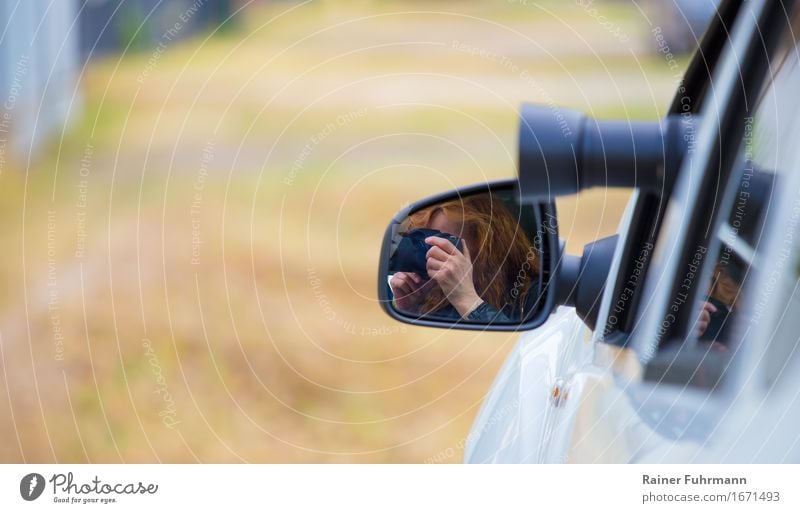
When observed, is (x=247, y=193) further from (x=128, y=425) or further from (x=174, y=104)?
(x=128, y=425)

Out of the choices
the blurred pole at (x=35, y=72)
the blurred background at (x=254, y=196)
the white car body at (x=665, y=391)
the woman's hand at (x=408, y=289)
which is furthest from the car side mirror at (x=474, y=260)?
the blurred pole at (x=35, y=72)

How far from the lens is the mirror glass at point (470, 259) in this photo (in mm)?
1337

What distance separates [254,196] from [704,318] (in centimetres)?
451

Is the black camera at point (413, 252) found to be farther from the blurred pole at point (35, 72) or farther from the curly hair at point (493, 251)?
the blurred pole at point (35, 72)

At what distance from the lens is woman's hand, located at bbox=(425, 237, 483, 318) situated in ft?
4.36

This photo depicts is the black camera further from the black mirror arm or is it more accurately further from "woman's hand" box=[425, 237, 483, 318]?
the black mirror arm

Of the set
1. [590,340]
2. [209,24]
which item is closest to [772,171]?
[590,340]

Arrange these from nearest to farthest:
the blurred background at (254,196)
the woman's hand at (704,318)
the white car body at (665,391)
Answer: the white car body at (665,391)
the woman's hand at (704,318)
the blurred background at (254,196)

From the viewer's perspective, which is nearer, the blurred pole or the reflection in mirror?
the reflection in mirror

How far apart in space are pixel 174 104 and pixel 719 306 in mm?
5528

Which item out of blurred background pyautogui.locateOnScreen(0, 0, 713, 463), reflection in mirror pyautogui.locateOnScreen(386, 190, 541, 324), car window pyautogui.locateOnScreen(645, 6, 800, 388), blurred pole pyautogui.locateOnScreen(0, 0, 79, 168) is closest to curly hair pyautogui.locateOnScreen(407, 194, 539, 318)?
reflection in mirror pyautogui.locateOnScreen(386, 190, 541, 324)

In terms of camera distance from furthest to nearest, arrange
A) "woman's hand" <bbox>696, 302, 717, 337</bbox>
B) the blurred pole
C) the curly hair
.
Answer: the blurred pole < the curly hair < "woman's hand" <bbox>696, 302, 717, 337</bbox>

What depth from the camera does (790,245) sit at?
88 centimetres

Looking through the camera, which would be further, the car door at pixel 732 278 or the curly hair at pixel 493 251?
the curly hair at pixel 493 251
